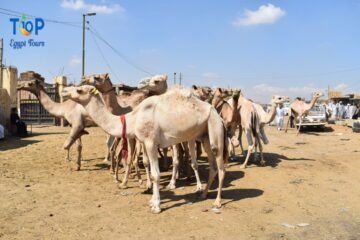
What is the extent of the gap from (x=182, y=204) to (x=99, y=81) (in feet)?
11.7

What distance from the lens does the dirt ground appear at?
20.3ft

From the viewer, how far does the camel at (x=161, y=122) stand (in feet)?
24.1

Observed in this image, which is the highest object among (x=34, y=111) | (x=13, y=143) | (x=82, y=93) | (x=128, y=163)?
(x=82, y=93)

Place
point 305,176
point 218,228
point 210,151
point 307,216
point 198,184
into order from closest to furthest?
point 218,228, point 307,216, point 210,151, point 198,184, point 305,176

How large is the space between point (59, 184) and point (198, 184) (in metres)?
3.20

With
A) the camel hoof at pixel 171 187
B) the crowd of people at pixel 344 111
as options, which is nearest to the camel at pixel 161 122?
the camel hoof at pixel 171 187

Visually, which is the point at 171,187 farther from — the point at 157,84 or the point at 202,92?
the point at 202,92

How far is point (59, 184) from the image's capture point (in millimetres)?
9227

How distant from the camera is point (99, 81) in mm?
9367

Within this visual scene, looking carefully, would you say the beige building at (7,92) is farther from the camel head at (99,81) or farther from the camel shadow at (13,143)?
the camel head at (99,81)

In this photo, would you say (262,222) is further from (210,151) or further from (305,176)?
(305,176)

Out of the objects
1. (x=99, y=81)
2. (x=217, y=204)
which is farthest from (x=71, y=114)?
(x=217, y=204)

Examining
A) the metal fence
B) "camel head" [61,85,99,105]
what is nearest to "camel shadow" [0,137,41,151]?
"camel head" [61,85,99,105]

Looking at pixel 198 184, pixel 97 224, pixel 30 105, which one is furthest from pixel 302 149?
pixel 30 105
